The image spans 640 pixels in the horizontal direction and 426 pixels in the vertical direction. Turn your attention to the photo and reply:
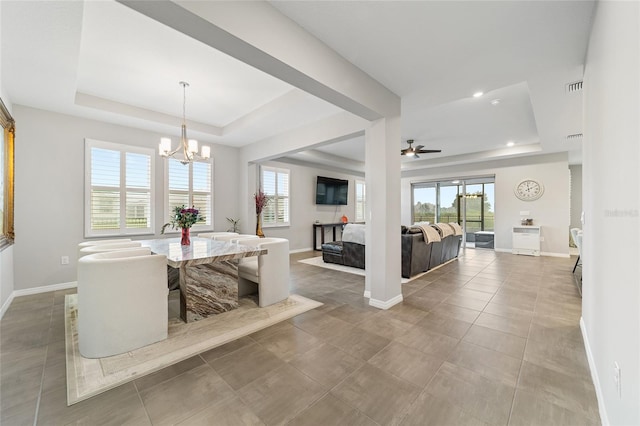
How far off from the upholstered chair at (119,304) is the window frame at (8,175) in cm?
205

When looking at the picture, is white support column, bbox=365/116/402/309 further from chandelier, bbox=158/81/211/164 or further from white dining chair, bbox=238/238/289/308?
chandelier, bbox=158/81/211/164

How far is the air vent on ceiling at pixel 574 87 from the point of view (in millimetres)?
2844

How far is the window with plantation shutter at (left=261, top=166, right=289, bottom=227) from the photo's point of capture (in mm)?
6656

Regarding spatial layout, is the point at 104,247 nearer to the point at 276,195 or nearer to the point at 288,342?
the point at 288,342

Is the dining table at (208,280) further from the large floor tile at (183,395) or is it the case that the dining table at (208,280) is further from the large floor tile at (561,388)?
the large floor tile at (561,388)

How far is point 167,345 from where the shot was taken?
2.21 m

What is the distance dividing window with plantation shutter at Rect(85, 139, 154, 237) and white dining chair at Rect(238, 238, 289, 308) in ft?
8.44

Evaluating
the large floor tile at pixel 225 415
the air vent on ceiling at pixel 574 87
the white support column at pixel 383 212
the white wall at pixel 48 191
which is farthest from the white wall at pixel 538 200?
the white wall at pixel 48 191

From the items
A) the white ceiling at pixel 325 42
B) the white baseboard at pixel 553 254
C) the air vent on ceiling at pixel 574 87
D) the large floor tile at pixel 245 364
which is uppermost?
the white ceiling at pixel 325 42

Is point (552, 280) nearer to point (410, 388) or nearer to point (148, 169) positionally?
point (410, 388)

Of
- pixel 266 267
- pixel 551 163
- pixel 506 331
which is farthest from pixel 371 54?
pixel 551 163

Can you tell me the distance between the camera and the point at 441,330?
249cm

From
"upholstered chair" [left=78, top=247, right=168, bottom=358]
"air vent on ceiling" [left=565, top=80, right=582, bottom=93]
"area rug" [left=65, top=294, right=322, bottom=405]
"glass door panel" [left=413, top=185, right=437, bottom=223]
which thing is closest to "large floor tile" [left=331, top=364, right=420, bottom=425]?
"area rug" [left=65, top=294, right=322, bottom=405]

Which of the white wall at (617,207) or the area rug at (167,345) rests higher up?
the white wall at (617,207)
